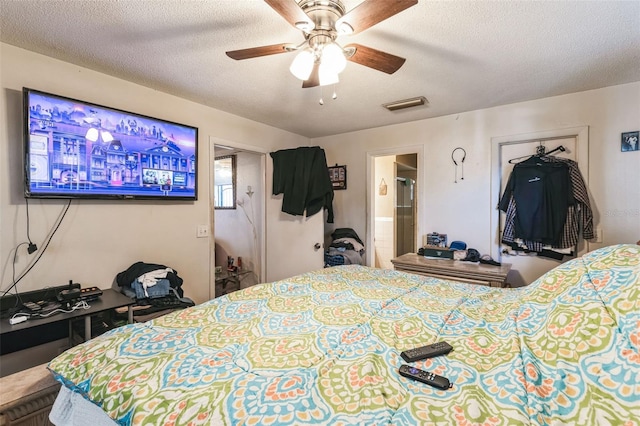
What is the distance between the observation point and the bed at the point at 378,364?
2.19 feet

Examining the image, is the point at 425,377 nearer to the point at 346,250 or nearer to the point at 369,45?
the point at 369,45

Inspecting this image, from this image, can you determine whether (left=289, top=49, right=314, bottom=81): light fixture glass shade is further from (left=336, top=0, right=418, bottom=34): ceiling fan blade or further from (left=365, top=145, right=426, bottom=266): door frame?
(left=365, top=145, right=426, bottom=266): door frame

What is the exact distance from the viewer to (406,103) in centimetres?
271

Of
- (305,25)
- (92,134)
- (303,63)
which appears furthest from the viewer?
(92,134)

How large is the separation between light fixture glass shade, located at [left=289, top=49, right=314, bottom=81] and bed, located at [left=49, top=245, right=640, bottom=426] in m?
1.22

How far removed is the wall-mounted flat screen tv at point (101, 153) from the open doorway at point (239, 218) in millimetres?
755

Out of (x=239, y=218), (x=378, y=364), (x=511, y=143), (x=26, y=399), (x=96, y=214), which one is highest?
(x=511, y=143)

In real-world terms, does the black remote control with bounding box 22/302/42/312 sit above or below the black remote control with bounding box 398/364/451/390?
below

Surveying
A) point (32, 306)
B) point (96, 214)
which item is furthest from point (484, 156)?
point (32, 306)

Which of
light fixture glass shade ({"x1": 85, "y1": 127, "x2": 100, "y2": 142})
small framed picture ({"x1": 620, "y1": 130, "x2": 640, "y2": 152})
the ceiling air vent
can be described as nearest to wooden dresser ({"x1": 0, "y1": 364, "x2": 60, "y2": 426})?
light fixture glass shade ({"x1": 85, "y1": 127, "x2": 100, "y2": 142})

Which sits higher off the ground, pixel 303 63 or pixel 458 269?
pixel 303 63

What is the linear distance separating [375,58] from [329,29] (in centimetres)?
30

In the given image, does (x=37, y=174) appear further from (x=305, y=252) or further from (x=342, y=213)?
(x=342, y=213)

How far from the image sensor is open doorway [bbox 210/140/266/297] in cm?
348
